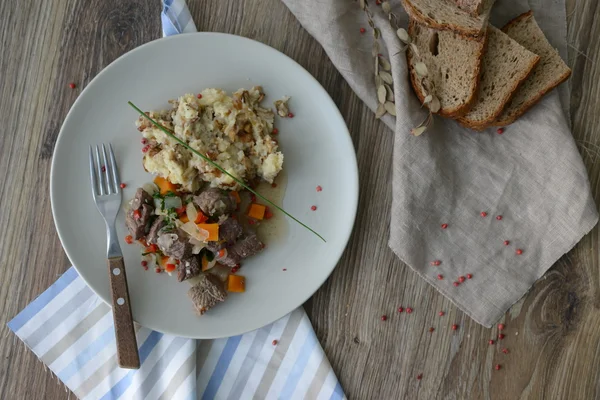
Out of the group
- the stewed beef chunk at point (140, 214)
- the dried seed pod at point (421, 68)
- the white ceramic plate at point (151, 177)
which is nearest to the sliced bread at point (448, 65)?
the dried seed pod at point (421, 68)

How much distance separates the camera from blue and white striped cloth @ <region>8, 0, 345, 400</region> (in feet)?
10.2

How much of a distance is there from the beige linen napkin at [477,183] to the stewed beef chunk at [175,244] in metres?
1.22

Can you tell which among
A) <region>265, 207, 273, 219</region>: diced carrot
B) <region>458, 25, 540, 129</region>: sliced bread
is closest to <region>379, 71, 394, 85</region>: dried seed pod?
<region>458, 25, 540, 129</region>: sliced bread

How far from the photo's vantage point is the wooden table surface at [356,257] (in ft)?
10.3

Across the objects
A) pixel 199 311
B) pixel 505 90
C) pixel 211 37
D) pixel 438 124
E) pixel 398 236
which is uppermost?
pixel 505 90

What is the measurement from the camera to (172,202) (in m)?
2.94

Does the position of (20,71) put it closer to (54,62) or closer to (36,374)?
(54,62)

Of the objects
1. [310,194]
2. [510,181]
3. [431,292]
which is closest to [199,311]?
[310,194]

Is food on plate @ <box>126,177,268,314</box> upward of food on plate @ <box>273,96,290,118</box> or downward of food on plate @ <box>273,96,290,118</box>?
downward

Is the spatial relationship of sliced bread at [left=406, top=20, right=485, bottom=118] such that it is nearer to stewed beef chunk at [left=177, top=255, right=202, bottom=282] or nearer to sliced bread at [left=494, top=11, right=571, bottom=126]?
sliced bread at [left=494, top=11, right=571, bottom=126]

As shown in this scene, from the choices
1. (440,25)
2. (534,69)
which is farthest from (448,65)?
(534,69)

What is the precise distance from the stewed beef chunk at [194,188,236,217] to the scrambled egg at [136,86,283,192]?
0.20ft

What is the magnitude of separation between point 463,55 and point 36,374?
3.24m

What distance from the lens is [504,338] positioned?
3.28 meters
